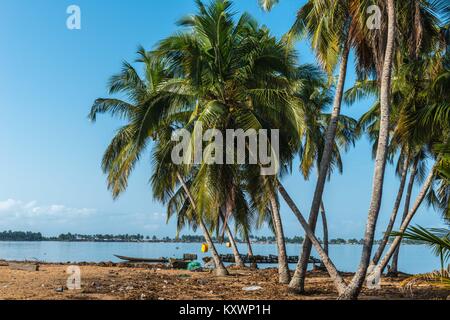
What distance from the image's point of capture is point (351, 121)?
30547 mm

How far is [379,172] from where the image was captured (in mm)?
13383

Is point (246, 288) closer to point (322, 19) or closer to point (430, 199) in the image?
point (322, 19)

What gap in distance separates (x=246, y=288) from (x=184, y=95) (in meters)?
6.76

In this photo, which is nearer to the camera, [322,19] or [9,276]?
[322,19]

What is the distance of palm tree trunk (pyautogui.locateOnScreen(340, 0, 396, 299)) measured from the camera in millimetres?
13320

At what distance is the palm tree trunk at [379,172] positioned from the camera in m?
13.3

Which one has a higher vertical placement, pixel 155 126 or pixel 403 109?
pixel 403 109
